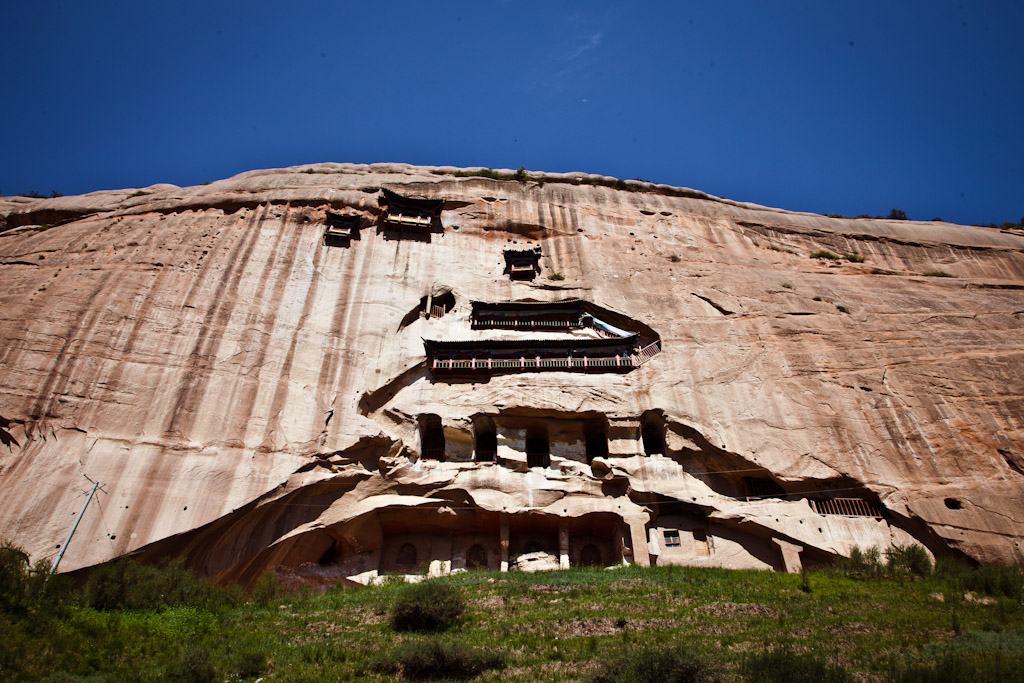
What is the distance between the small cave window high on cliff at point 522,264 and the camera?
27656 millimetres

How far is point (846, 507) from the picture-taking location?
19.4 m

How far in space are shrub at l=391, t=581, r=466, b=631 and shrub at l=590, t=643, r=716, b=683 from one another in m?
4.15

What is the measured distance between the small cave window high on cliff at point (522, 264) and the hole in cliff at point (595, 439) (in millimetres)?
7690

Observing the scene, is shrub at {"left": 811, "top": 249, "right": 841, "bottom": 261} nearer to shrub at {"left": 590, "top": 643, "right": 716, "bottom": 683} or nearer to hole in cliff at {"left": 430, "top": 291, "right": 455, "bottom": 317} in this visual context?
hole in cliff at {"left": 430, "top": 291, "right": 455, "bottom": 317}

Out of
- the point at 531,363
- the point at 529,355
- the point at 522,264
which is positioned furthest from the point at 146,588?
the point at 522,264

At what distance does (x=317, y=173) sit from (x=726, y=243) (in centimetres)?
2033

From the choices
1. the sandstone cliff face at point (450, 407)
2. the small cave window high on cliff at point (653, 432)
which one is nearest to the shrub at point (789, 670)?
the sandstone cliff face at point (450, 407)

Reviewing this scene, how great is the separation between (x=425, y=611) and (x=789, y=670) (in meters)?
7.15

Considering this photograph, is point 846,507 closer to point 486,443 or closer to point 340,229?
point 486,443

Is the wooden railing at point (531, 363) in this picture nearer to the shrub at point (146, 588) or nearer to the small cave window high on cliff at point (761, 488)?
the small cave window high on cliff at point (761, 488)

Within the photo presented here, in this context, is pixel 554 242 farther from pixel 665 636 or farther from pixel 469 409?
pixel 665 636

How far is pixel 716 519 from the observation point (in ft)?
65.0

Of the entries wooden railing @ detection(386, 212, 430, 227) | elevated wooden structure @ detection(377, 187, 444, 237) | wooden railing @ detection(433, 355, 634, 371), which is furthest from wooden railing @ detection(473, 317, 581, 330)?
wooden railing @ detection(386, 212, 430, 227)

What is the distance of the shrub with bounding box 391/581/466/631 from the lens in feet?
44.0
